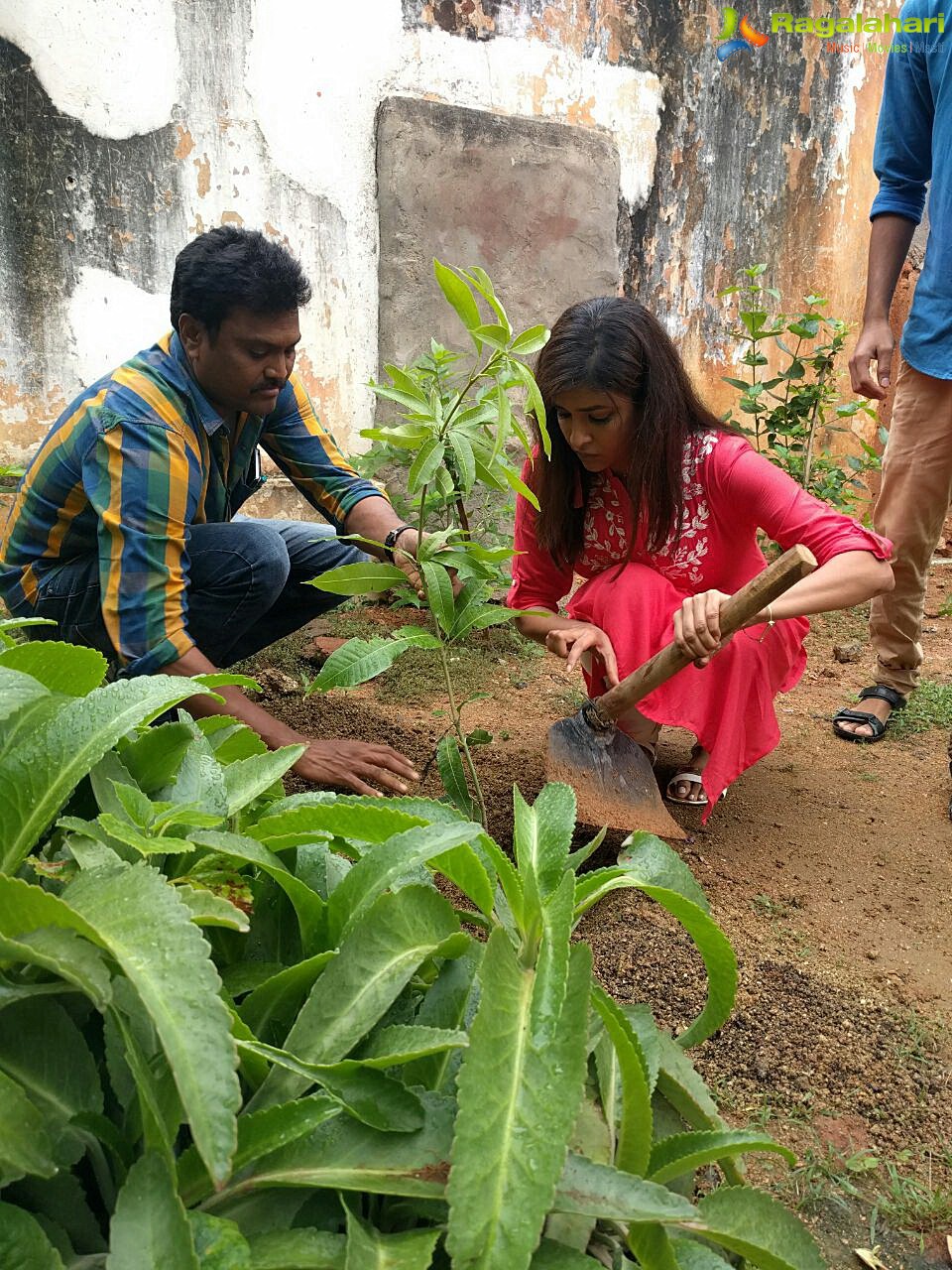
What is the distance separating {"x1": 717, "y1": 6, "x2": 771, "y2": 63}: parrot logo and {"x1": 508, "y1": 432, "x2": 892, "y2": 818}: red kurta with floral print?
13.3ft

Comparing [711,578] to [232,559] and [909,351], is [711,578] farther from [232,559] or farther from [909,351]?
[232,559]

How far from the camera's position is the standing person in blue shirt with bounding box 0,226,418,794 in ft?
7.07

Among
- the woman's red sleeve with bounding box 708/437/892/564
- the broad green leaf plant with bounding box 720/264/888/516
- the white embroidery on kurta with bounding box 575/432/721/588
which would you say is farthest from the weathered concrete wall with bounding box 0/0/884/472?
the woman's red sleeve with bounding box 708/437/892/564

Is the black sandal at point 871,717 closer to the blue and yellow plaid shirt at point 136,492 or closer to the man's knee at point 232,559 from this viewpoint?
the man's knee at point 232,559

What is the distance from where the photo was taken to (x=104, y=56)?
373cm

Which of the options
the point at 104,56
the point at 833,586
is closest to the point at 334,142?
the point at 104,56

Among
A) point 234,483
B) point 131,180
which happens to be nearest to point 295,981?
point 234,483

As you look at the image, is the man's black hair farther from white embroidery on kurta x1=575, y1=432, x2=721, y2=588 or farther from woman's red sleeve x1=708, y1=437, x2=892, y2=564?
woman's red sleeve x1=708, y1=437, x2=892, y2=564

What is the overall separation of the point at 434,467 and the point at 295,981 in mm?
1014

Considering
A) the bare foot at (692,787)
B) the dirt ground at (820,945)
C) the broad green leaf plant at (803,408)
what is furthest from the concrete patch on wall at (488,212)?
the bare foot at (692,787)

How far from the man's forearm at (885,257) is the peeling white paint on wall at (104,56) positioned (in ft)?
9.01

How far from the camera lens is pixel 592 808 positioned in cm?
226

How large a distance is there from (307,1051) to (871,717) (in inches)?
110

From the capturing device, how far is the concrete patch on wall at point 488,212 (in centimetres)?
453
